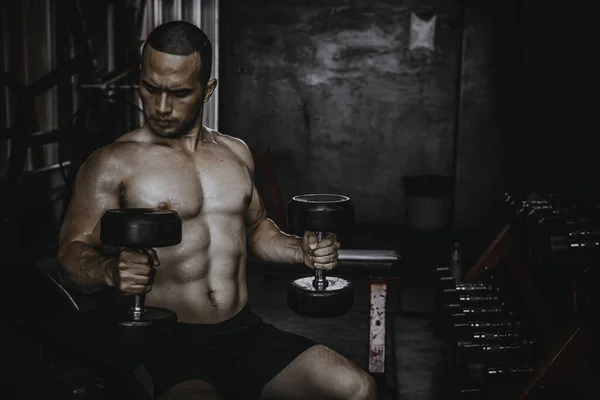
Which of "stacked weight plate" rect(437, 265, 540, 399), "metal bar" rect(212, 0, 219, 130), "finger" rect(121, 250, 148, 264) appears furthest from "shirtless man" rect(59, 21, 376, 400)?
"metal bar" rect(212, 0, 219, 130)

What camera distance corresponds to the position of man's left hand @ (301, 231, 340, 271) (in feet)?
7.48

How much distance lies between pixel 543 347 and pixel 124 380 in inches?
79.3

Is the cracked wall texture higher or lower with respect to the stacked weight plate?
higher

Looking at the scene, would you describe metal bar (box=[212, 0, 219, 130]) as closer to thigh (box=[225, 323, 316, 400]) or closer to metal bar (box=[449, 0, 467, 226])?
metal bar (box=[449, 0, 467, 226])

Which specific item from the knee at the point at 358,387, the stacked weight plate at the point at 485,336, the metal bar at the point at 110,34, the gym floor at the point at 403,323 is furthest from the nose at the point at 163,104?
the metal bar at the point at 110,34

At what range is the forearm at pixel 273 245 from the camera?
2.43 m

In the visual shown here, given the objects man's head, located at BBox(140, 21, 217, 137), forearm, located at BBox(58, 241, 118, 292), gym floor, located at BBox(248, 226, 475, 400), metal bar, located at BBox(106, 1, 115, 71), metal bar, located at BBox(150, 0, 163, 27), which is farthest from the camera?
metal bar, located at BBox(150, 0, 163, 27)

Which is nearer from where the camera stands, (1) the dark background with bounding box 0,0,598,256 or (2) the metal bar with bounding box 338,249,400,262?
(2) the metal bar with bounding box 338,249,400,262

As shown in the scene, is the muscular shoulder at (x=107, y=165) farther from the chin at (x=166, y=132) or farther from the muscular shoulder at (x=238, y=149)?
the muscular shoulder at (x=238, y=149)

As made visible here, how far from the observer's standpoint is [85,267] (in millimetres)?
1950

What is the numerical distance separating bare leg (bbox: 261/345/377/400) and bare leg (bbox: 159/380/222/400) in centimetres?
18

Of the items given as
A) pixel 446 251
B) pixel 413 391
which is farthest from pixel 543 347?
pixel 446 251

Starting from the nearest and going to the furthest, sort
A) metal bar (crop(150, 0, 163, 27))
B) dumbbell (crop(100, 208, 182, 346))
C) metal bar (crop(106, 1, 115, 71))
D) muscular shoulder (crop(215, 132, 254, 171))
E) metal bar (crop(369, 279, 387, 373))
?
dumbbell (crop(100, 208, 182, 346)), muscular shoulder (crop(215, 132, 254, 171)), metal bar (crop(369, 279, 387, 373)), metal bar (crop(106, 1, 115, 71)), metal bar (crop(150, 0, 163, 27))

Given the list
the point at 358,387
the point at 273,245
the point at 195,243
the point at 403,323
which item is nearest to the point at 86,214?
the point at 195,243
